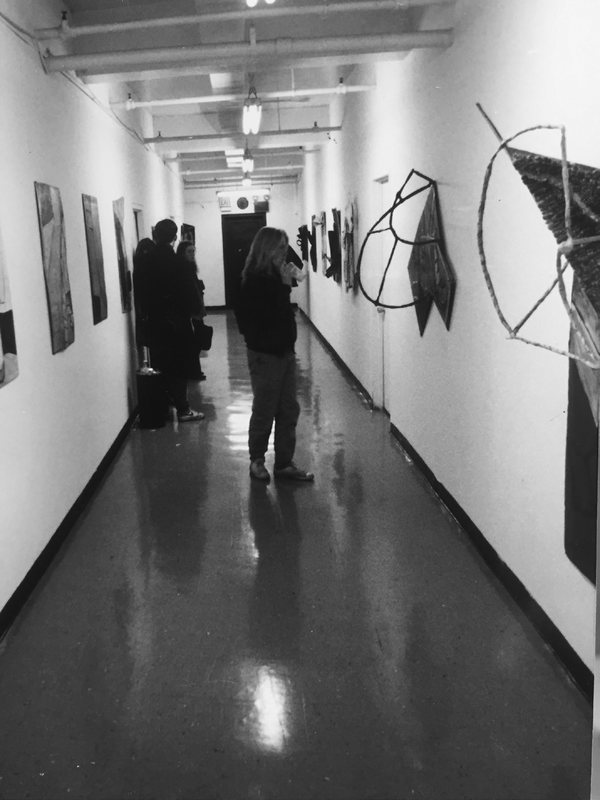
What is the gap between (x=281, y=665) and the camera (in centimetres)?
259

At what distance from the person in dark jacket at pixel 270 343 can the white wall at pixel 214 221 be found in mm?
11231

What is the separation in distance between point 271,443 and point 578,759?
3.58 metres

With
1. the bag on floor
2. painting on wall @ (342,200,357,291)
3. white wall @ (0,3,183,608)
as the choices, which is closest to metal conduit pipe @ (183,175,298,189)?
the bag on floor

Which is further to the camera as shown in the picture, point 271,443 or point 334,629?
point 271,443

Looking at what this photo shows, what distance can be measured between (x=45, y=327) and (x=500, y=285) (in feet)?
6.94

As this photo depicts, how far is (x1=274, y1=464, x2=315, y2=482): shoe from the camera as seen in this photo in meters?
4.54

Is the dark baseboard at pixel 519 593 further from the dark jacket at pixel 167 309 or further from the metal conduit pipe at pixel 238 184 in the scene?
the metal conduit pipe at pixel 238 184

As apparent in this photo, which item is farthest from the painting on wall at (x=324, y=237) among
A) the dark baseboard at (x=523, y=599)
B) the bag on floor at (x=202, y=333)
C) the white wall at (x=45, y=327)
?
the dark baseboard at (x=523, y=599)

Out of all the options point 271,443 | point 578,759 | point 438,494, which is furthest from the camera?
point 271,443

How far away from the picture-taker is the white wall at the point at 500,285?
2.41m

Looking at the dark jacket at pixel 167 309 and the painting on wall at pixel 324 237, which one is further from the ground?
the painting on wall at pixel 324 237

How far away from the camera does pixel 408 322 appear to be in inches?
192

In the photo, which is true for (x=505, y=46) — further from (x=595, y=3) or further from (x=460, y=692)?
(x=460, y=692)

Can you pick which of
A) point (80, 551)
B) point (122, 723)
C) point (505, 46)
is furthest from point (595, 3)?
point (80, 551)
